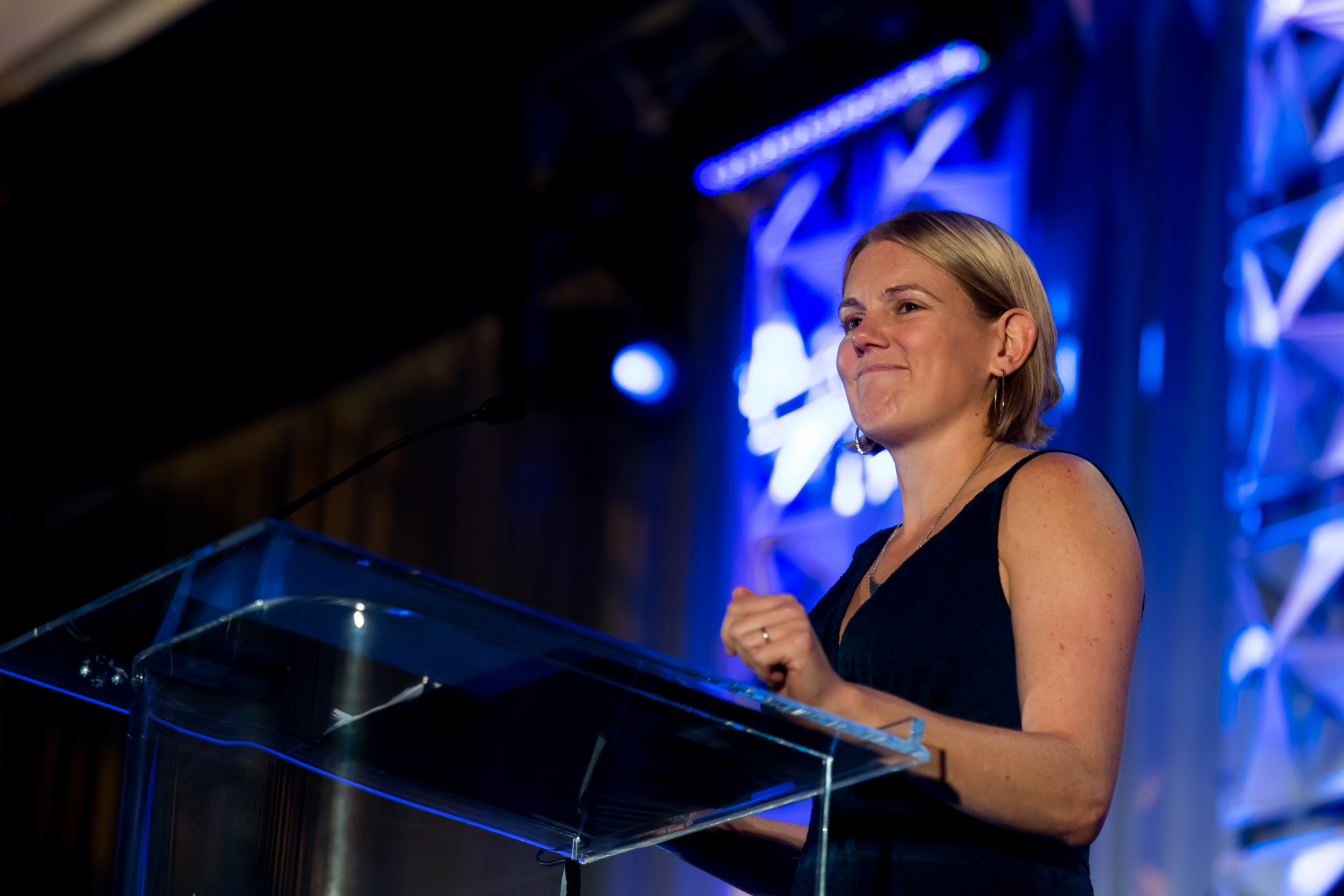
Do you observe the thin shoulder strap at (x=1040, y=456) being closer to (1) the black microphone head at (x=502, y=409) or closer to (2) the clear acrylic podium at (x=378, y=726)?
(2) the clear acrylic podium at (x=378, y=726)

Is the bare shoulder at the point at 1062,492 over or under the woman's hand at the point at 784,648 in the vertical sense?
over

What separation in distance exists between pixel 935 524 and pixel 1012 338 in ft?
0.79

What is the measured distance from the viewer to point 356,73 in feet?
15.5

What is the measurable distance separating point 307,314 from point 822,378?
2.38 m

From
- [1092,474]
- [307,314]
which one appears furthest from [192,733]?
[307,314]

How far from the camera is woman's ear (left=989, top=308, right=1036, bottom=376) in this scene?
1.53 meters

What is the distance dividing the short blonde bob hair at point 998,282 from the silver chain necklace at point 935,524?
47 mm

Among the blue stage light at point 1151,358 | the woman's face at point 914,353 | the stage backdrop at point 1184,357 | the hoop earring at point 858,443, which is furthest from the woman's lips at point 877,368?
the blue stage light at point 1151,358

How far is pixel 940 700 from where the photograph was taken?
1.30m

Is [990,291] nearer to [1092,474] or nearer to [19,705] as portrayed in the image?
[1092,474]

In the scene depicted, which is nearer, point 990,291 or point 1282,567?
point 990,291

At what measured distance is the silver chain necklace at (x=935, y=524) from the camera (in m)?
1.48

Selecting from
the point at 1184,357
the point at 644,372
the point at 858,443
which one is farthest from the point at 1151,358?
the point at 858,443

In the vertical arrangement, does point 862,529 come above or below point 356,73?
below
